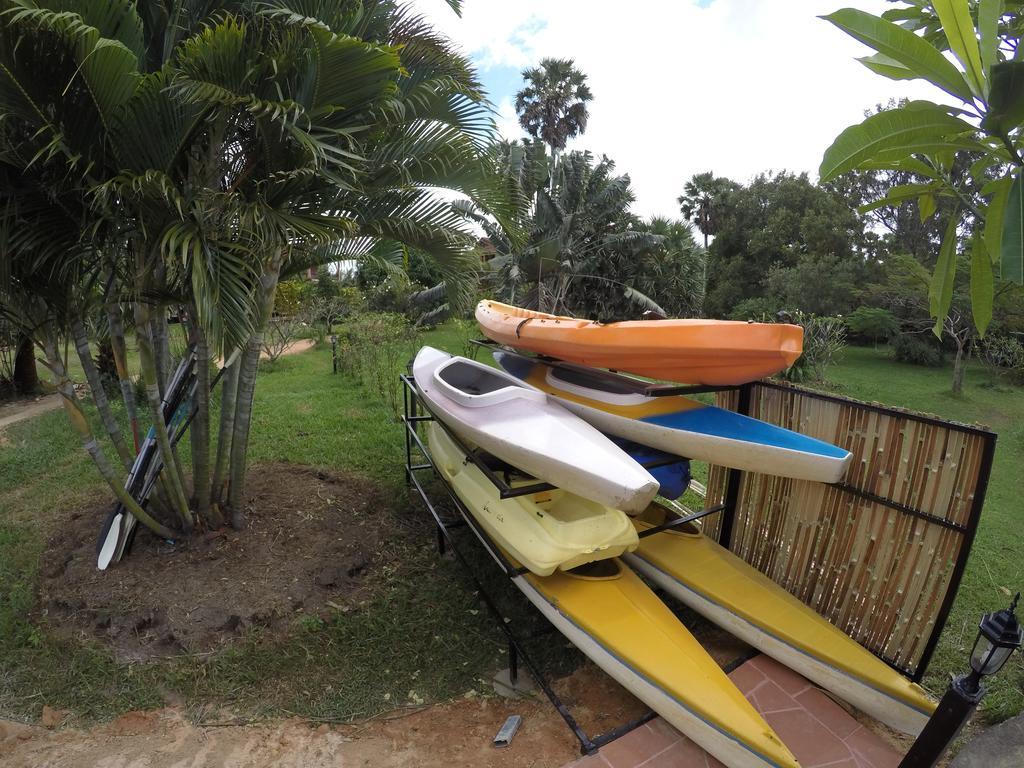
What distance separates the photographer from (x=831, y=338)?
46.7 feet

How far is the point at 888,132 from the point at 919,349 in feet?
72.7

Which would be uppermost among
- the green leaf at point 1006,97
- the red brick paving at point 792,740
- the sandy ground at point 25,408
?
the green leaf at point 1006,97

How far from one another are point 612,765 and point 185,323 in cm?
446

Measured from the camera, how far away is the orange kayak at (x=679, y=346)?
3.21 metres

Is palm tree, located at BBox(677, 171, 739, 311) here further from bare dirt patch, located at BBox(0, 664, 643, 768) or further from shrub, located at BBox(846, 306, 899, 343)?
bare dirt patch, located at BBox(0, 664, 643, 768)

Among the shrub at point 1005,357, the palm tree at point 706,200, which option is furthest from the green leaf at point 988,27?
the palm tree at point 706,200

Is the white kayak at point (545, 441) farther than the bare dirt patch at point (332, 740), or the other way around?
the white kayak at point (545, 441)

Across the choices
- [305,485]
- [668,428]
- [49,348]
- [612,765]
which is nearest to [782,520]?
[668,428]

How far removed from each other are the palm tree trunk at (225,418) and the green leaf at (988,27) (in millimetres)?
4413

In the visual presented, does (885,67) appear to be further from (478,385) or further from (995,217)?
(478,385)

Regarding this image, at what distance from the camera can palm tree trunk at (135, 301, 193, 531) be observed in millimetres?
3701

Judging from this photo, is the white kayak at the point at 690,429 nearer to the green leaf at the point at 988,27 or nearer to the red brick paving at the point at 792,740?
the red brick paving at the point at 792,740

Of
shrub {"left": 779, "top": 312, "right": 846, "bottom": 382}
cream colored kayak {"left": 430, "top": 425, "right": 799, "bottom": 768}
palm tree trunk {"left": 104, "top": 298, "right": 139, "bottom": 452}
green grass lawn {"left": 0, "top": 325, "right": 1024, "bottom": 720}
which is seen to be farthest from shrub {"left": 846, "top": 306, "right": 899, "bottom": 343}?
palm tree trunk {"left": 104, "top": 298, "right": 139, "bottom": 452}

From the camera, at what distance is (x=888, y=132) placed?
4.52 ft
